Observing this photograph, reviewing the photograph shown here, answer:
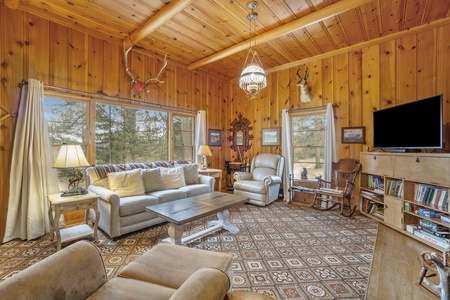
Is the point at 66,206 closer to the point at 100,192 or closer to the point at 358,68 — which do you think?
the point at 100,192

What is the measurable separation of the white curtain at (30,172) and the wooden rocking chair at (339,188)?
4.33 m

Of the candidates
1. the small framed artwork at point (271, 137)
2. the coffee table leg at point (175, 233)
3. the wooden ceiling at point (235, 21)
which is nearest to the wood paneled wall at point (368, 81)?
the small framed artwork at point (271, 137)

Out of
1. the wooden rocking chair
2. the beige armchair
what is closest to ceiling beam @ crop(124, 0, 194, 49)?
the beige armchair

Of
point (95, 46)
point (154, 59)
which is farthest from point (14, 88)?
point (154, 59)

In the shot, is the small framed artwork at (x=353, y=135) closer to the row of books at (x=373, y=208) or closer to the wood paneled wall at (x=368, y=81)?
the wood paneled wall at (x=368, y=81)

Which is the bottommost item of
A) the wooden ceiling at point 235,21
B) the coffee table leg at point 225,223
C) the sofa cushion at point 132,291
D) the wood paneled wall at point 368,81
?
the coffee table leg at point 225,223

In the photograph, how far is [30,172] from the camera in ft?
8.81

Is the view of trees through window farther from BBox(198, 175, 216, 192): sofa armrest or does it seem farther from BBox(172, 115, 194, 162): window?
BBox(198, 175, 216, 192): sofa armrest

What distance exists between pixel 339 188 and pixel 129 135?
4.14m

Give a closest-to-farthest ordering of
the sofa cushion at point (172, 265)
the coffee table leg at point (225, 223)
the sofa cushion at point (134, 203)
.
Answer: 1. the sofa cushion at point (172, 265)
2. the sofa cushion at point (134, 203)
3. the coffee table leg at point (225, 223)

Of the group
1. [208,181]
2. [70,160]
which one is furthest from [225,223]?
[70,160]

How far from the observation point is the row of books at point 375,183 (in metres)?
3.42

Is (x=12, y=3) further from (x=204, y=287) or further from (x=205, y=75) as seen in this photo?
(x=204, y=287)

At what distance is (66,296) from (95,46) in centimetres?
370
